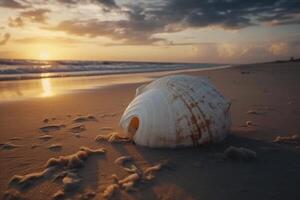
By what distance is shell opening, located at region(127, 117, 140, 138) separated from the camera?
3701 millimetres

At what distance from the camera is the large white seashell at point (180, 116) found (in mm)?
3297

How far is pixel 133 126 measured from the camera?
3.74 m

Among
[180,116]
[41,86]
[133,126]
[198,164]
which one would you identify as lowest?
[41,86]

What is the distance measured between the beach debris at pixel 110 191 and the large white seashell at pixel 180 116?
93cm

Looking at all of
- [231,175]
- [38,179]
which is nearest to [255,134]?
[231,175]

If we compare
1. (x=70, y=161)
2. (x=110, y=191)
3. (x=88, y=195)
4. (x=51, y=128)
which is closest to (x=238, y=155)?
(x=110, y=191)

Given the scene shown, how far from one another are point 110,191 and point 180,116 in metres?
1.17

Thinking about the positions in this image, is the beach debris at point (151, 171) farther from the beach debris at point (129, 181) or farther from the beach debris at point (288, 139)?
the beach debris at point (288, 139)

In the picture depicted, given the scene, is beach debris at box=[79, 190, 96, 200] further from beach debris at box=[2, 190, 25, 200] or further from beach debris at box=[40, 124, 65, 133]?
beach debris at box=[40, 124, 65, 133]

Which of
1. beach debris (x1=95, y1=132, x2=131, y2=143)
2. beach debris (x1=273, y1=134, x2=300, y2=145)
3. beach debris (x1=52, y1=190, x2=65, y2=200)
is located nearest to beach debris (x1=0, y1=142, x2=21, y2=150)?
beach debris (x1=95, y1=132, x2=131, y2=143)

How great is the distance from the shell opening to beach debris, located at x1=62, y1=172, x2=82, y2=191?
3.41 ft

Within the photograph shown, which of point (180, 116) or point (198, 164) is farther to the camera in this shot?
point (180, 116)

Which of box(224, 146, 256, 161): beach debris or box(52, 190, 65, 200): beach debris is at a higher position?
box(224, 146, 256, 161): beach debris

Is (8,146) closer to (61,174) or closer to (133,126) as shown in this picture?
(61,174)
